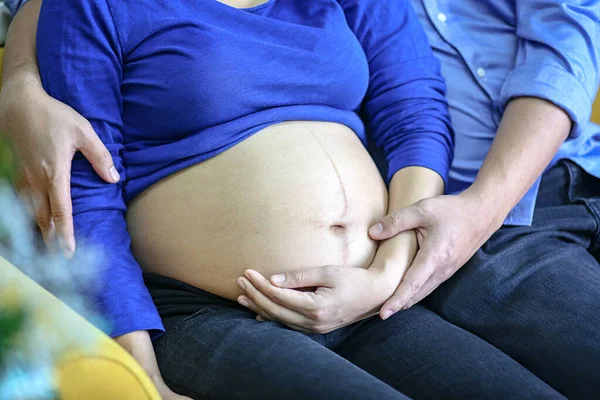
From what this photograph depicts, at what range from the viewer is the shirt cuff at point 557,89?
120 cm

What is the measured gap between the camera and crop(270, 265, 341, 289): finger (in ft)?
3.28

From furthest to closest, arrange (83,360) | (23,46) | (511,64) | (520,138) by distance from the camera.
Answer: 1. (511,64)
2. (520,138)
3. (23,46)
4. (83,360)

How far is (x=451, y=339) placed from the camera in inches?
39.9

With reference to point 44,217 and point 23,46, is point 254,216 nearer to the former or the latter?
point 44,217

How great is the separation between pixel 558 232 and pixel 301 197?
0.48 metres

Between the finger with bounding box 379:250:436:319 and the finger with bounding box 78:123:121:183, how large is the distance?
0.44 metres

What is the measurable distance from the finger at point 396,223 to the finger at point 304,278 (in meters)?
0.12

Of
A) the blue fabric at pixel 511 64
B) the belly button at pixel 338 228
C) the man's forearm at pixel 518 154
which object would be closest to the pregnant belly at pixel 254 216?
the belly button at pixel 338 228

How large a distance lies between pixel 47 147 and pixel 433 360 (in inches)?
23.8

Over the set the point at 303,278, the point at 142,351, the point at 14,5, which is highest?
the point at 14,5

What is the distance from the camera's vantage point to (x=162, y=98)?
3.45 feet

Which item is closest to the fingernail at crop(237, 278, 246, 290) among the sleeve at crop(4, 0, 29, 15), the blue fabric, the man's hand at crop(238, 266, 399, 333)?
the man's hand at crop(238, 266, 399, 333)

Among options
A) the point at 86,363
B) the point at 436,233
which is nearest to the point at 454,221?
the point at 436,233

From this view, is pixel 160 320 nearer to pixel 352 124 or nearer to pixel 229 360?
pixel 229 360
